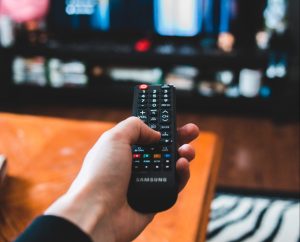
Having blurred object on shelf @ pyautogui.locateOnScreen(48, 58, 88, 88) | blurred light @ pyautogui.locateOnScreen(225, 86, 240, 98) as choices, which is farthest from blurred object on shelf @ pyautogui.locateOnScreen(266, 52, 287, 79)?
blurred object on shelf @ pyautogui.locateOnScreen(48, 58, 88, 88)

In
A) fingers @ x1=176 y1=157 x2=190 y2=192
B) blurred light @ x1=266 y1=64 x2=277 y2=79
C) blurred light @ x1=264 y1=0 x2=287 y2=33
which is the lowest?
blurred light @ x1=266 y1=64 x2=277 y2=79

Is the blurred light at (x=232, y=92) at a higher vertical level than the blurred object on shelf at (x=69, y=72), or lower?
lower

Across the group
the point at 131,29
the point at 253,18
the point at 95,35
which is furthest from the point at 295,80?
the point at 95,35

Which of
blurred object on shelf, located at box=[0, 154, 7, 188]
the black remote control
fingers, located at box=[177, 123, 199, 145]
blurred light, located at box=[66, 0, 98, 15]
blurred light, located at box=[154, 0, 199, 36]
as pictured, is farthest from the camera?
blurred light, located at box=[66, 0, 98, 15]

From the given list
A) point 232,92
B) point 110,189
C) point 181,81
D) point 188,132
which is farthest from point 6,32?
point 110,189

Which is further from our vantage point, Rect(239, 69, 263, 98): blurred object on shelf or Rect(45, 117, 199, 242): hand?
Rect(239, 69, 263, 98): blurred object on shelf

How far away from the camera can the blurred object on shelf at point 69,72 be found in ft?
8.34

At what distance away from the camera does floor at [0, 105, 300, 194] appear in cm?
179

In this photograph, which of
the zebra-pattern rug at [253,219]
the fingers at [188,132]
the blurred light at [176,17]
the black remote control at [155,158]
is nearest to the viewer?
the black remote control at [155,158]

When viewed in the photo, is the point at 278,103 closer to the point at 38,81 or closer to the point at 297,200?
the point at 297,200

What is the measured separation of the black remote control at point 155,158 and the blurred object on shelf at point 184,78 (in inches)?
58.9

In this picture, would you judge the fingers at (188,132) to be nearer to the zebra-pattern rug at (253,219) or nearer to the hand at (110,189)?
the hand at (110,189)

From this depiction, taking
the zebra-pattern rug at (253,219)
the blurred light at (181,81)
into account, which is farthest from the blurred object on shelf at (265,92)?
the zebra-pattern rug at (253,219)

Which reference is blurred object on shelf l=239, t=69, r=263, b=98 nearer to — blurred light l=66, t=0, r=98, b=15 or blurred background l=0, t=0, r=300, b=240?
blurred background l=0, t=0, r=300, b=240
